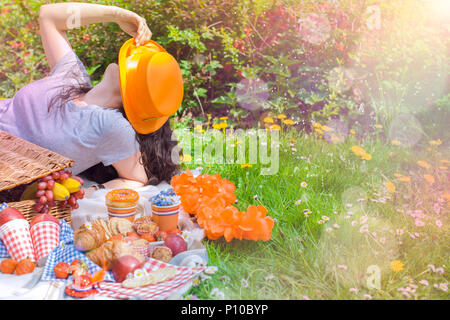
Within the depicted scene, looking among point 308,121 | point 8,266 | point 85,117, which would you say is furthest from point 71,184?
point 308,121

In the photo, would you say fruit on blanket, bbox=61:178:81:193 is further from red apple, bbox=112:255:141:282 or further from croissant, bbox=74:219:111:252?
red apple, bbox=112:255:141:282

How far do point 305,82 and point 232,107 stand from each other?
0.65m

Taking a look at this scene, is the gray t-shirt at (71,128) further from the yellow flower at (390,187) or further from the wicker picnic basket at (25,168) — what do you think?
the yellow flower at (390,187)

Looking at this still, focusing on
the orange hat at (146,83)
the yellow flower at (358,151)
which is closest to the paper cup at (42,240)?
the orange hat at (146,83)

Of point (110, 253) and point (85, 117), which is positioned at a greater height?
point (85, 117)

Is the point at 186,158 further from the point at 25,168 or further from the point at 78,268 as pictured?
the point at 78,268

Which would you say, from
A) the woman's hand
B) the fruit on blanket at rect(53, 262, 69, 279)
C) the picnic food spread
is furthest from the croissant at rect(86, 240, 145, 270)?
the woman's hand

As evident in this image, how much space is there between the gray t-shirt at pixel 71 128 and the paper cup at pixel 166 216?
523 millimetres

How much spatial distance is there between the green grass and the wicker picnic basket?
71 cm

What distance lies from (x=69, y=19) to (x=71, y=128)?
679mm

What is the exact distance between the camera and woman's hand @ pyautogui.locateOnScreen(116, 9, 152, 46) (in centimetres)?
224

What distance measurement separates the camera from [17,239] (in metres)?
A: 1.61

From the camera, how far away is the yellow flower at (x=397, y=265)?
5.15 feet

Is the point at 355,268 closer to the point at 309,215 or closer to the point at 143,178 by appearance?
the point at 309,215
